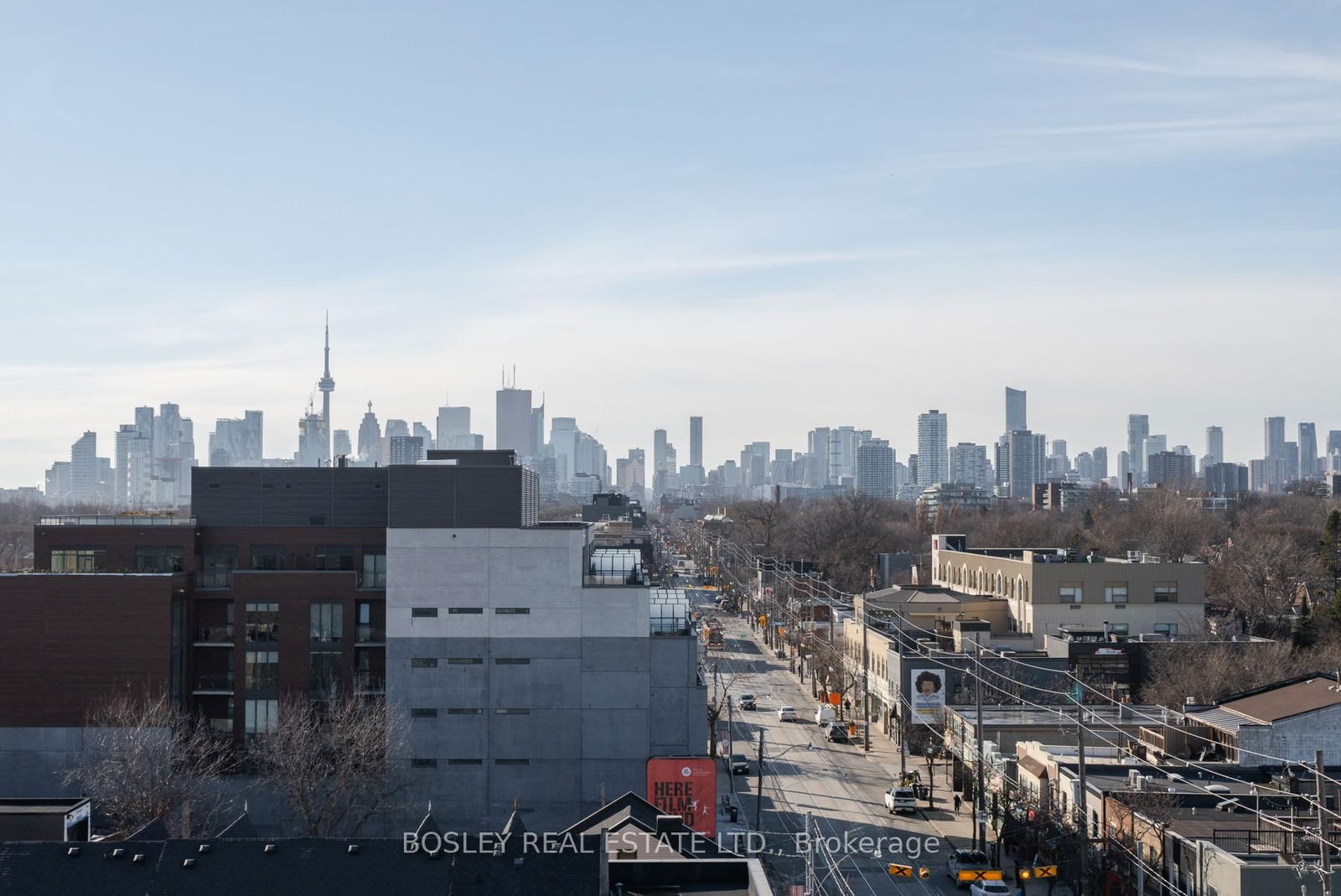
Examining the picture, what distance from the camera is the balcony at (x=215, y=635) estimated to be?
5222cm

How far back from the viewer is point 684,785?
4591 cm

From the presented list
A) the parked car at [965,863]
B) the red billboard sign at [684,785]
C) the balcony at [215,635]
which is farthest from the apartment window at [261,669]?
the parked car at [965,863]

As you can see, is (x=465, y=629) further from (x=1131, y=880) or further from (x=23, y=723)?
(x=1131, y=880)

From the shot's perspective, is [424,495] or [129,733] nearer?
[129,733]

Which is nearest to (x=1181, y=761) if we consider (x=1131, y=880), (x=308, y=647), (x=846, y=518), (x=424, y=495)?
(x=1131, y=880)

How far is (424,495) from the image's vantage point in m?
50.8

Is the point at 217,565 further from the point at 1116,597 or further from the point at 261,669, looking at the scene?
the point at 1116,597

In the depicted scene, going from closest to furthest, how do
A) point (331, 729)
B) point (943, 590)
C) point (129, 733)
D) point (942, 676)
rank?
point (129, 733)
point (331, 729)
point (942, 676)
point (943, 590)

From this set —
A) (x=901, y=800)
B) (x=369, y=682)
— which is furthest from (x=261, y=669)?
(x=901, y=800)

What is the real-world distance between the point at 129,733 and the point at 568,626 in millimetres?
16867

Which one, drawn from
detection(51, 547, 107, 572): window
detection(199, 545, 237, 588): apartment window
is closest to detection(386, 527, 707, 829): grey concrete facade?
detection(199, 545, 237, 588): apartment window

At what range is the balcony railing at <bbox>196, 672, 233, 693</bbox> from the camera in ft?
170

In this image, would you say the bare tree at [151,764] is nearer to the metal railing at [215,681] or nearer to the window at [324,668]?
the metal railing at [215,681]

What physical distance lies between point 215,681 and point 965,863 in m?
31.5
